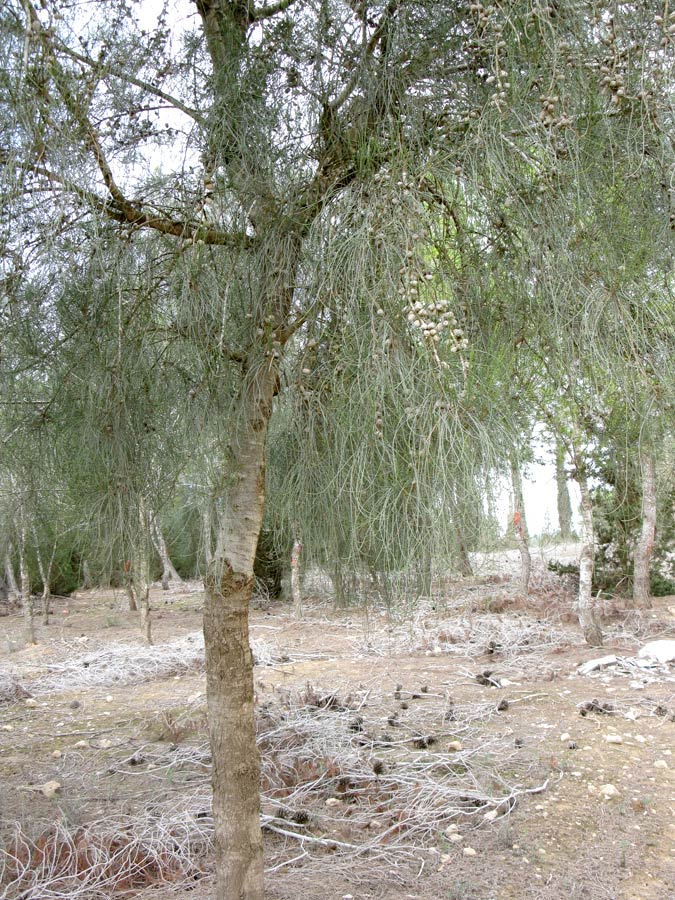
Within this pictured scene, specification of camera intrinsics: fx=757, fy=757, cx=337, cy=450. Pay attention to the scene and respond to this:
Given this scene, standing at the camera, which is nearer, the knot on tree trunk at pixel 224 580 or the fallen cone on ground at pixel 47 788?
the knot on tree trunk at pixel 224 580

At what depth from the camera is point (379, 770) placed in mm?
4301

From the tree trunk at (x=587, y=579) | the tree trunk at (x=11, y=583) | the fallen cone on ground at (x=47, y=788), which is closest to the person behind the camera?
the fallen cone on ground at (x=47, y=788)

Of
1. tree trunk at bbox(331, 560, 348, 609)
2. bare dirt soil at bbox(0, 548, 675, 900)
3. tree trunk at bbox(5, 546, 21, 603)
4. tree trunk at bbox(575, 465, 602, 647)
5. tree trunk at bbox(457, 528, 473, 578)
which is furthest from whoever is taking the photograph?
tree trunk at bbox(5, 546, 21, 603)

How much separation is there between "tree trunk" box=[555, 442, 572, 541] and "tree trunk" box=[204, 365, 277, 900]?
4991 mm

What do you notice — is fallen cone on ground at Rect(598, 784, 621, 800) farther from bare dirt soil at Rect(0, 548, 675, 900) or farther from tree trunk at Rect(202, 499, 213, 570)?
tree trunk at Rect(202, 499, 213, 570)

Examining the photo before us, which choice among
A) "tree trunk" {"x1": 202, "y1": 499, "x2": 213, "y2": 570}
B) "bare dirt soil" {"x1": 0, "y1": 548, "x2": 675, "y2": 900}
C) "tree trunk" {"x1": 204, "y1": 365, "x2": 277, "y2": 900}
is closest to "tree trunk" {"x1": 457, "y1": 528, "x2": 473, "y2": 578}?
"bare dirt soil" {"x1": 0, "y1": 548, "x2": 675, "y2": 900}

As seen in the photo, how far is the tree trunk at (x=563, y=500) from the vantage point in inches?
345

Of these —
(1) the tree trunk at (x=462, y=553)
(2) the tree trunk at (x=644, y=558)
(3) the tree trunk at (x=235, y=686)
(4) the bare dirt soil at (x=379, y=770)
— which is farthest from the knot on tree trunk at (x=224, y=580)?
(2) the tree trunk at (x=644, y=558)

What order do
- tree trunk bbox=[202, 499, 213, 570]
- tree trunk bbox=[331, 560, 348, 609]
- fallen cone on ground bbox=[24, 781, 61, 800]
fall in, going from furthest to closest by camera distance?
fallen cone on ground bbox=[24, 781, 61, 800]
tree trunk bbox=[202, 499, 213, 570]
tree trunk bbox=[331, 560, 348, 609]

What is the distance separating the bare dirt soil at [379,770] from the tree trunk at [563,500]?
5.99 feet

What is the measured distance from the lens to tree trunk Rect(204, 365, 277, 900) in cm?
285

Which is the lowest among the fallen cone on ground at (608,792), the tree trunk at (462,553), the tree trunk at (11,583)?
the fallen cone on ground at (608,792)

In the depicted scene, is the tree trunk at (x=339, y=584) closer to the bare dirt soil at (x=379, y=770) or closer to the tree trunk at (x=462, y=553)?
the bare dirt soil at (x=379, y=770)

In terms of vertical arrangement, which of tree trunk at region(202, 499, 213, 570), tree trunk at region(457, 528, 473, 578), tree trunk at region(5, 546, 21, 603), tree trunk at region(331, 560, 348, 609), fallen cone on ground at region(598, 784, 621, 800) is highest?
tree trunk at region(202, 499, 213, 570)
